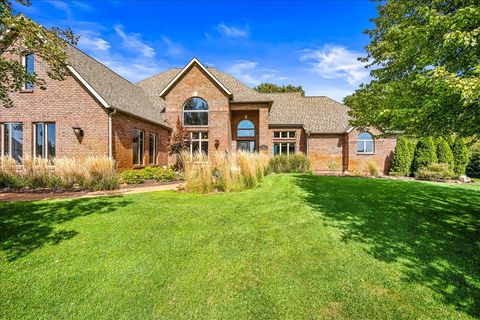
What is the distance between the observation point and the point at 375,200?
6.75 m

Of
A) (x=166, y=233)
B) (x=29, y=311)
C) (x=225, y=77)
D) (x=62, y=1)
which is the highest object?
(x=225, y=77)

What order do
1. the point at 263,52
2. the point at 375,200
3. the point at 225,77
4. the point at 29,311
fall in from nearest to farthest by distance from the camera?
1. the point at 29,311
2. the point at 375,200
3. the point at 263,52
4. the point at 225,77

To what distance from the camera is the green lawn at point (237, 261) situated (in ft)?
8.77

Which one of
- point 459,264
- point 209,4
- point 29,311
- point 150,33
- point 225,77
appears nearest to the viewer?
point 29,311

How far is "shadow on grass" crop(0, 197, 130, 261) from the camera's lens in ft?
13.0

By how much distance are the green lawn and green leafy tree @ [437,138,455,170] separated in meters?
14.1

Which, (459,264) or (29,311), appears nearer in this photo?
(29,311)

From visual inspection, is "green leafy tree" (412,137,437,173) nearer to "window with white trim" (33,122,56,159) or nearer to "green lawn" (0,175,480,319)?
"green lawn" (0,175,480,319)

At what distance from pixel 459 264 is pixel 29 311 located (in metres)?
5.79

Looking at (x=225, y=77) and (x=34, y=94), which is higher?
(x=225, y=77)

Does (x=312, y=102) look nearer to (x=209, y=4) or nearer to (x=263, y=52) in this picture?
(x=263, y=52)

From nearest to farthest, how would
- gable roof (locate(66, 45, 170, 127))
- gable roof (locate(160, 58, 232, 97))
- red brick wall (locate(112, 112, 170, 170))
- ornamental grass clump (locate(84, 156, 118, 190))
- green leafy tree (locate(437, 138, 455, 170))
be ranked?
1. ornamental grass clump (locate(84, 156, 118, 190))
2. gable roof (locate(66, 45, 170, 127))
3. red brick wall (locate(112, 112, 170, 170))
4. gable roof (locate(160, 58, 232, 97))
5. green leafy tree (locate(437, 138, 455, 170))

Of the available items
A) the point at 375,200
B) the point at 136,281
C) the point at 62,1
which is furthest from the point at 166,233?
the point at 62,1

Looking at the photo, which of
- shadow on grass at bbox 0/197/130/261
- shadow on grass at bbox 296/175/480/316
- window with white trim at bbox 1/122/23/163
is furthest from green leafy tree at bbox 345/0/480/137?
window with white trim at bbox 1/122/23/163
